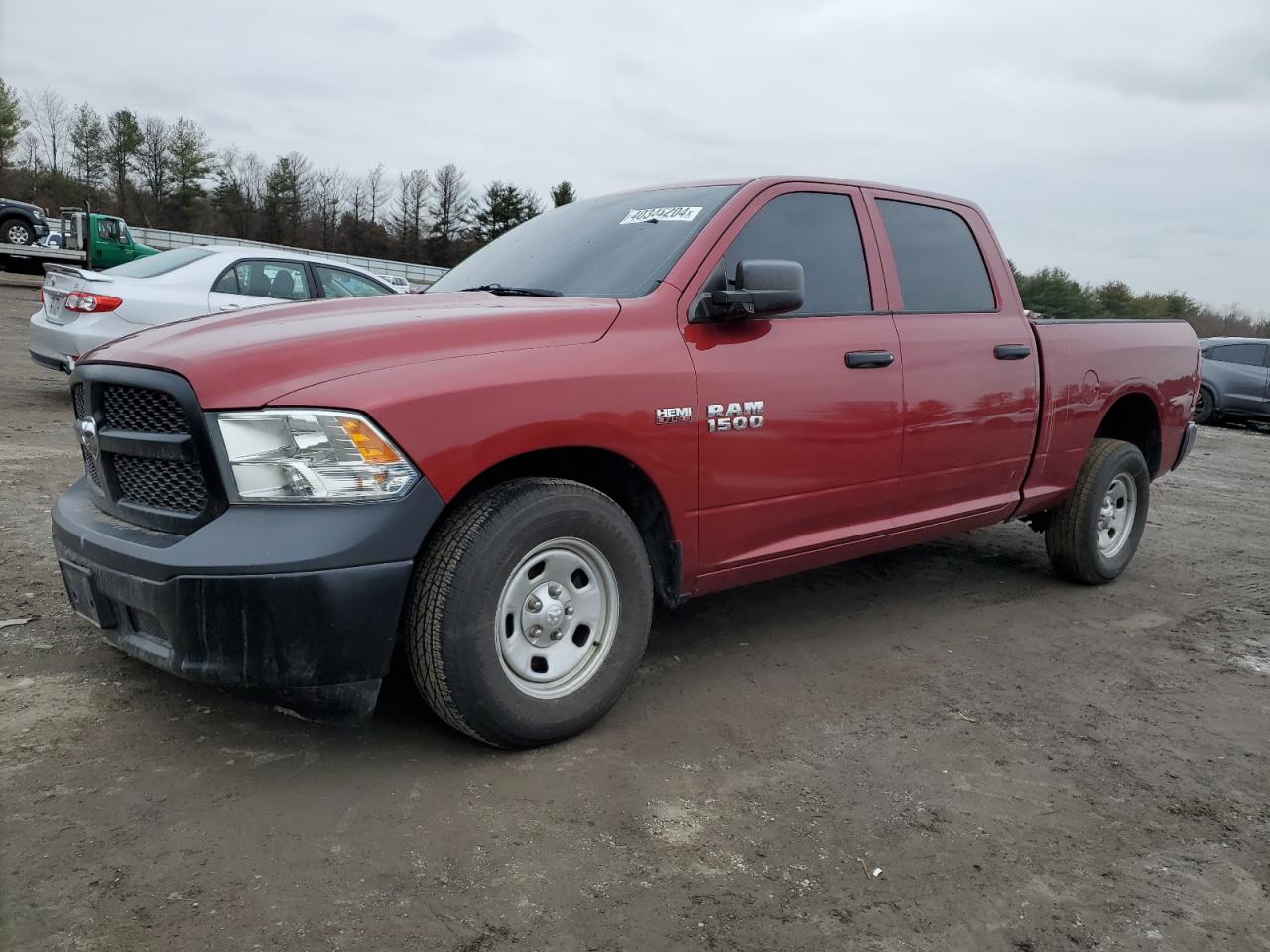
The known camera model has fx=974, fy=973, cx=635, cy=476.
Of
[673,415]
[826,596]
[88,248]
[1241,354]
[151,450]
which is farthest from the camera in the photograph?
[88,248]

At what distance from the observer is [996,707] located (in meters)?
3.56

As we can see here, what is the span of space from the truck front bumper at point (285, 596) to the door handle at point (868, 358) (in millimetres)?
1834

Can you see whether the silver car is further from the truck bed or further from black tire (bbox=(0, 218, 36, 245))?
black tire (bbox=(0, 218, 36, 245))

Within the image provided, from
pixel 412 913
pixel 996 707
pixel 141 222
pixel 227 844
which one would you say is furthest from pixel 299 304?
pixel 141 222

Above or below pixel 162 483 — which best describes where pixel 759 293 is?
above

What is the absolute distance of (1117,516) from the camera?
5441 mm

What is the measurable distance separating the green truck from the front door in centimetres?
2265

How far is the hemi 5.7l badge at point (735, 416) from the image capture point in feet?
10.7

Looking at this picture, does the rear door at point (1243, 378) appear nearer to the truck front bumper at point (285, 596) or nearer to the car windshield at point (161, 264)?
Answer: the car windshield at point (161, 264)

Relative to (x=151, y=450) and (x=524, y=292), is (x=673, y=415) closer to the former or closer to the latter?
(x=524, y=292)

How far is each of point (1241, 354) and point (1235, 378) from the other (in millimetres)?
433

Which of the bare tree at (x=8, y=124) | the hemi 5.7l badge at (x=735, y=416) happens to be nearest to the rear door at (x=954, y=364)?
the hemi 5.7l badge at (x=735, y=416)

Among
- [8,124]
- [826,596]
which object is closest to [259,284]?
[826,596]

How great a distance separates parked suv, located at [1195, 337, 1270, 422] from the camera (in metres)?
16.6
